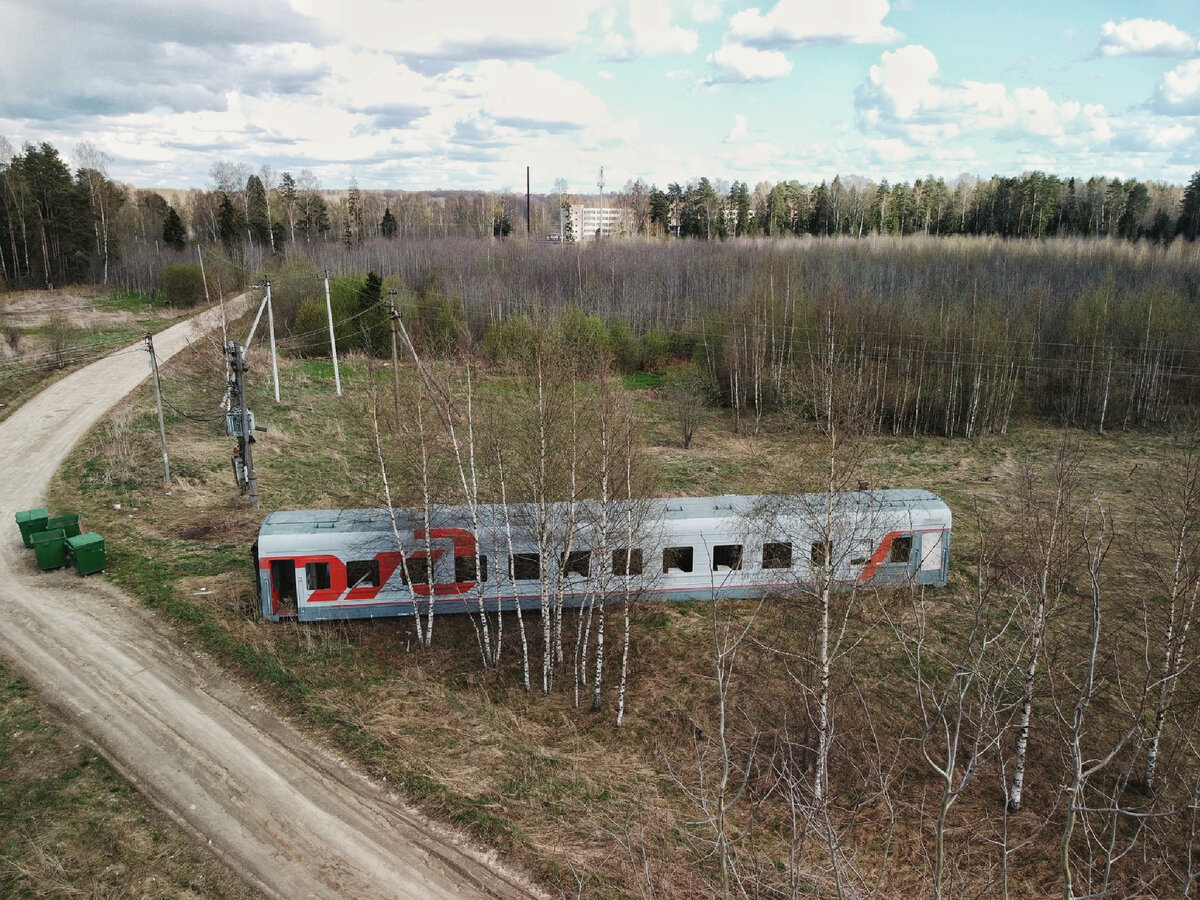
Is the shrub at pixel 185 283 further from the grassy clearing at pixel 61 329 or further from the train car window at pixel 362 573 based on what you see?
the train car window at pixel 362 573

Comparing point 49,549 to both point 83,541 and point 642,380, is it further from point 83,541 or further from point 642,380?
point 642,380

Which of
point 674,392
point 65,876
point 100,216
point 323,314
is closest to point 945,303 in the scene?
point 674,392

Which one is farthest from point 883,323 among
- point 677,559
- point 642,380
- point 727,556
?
point 677,559

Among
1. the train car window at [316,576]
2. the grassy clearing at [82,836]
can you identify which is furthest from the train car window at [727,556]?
the grassy clearing at [82,836]

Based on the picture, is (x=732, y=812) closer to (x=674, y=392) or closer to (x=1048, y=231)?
(x=674, y=392)

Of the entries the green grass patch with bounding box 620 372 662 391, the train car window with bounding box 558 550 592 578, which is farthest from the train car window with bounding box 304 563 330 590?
the green grass patch with bounding box 620 372 662 391
